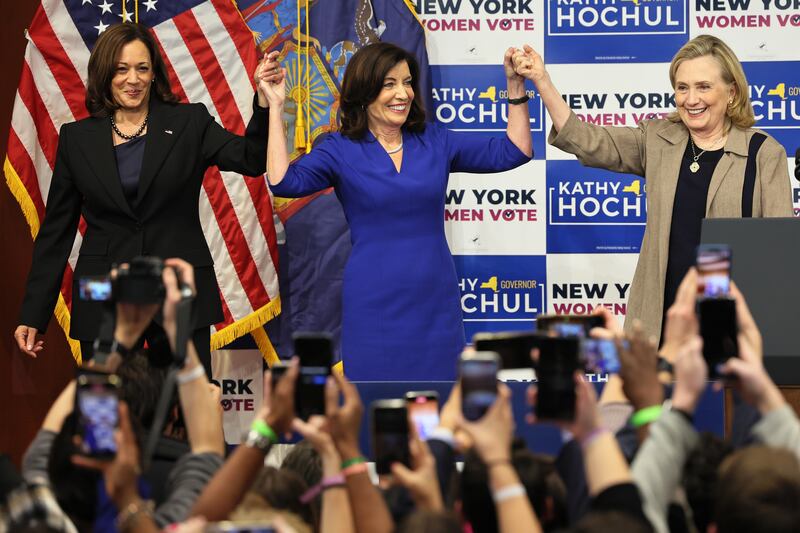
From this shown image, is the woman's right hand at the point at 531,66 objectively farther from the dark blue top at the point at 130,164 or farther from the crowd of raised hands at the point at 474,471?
the crowd of raised hands at the point at 474,471

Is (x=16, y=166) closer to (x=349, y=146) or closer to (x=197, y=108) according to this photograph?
(x=197, y=108)

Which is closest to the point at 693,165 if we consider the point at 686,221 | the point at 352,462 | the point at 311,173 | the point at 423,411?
the point at 686,221

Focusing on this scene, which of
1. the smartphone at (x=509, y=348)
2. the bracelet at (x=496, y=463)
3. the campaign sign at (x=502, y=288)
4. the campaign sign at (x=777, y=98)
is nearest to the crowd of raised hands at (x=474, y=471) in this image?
the bracelet at (x=496, y=463)

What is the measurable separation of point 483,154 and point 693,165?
2.38ft

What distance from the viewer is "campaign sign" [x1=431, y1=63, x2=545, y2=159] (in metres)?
5.27

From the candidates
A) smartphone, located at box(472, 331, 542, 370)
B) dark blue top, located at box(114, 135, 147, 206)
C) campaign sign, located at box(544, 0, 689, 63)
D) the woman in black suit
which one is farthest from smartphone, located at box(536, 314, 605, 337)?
campaign sign, located at box(544, 0, 689, 63)

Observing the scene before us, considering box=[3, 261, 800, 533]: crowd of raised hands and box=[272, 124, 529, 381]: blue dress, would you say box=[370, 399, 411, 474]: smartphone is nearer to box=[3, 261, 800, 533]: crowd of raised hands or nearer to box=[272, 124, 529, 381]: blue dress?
box=[3, 261, 800, 533]: crowd of raised hands

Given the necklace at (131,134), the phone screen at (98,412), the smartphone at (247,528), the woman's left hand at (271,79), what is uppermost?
the woman's left hand at (271,79)

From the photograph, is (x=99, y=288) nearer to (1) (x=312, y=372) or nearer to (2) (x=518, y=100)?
(1) (x=312, y=372)

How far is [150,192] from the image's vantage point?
4.04 metres

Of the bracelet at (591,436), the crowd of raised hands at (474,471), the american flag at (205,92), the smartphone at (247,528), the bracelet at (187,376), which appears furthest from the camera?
the american flag at (205,92)

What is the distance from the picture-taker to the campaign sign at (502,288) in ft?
17.4

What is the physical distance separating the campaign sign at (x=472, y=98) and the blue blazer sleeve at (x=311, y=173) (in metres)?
1.22

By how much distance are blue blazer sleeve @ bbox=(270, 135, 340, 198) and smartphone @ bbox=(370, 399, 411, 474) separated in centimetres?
208
